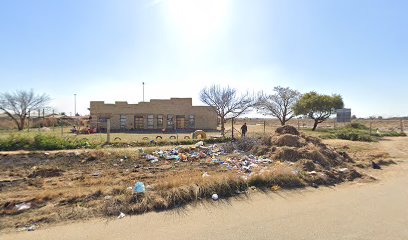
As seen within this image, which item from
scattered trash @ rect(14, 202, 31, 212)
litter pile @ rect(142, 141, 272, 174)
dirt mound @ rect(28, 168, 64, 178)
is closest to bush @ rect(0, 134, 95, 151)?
litter pile @ rect(142, 141, 272, 174)

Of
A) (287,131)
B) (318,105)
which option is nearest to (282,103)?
(318,105)

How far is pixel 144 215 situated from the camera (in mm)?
5441

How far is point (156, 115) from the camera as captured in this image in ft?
120

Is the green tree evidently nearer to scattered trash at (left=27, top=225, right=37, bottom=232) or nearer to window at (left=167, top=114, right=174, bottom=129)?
window at (left=167, top=114, right=174, bottom=129)

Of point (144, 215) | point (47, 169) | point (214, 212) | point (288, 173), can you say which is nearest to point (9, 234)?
point (144, 215)

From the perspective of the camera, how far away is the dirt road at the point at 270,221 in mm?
4605

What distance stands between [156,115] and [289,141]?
86.3 ft

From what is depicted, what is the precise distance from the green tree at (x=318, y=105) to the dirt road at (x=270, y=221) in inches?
1141

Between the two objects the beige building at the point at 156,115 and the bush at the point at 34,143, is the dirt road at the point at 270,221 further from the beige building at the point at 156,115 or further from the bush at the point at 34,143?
the beige building at the point at 156,115

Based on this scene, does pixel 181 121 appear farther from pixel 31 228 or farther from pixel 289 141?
pixel 31 228

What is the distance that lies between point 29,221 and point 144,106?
32.2 m

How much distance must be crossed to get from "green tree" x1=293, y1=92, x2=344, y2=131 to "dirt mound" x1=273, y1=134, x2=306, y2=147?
23205 millimetres

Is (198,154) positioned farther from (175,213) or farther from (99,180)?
(175,213)

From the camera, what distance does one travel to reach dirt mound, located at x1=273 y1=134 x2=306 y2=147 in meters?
12.8
